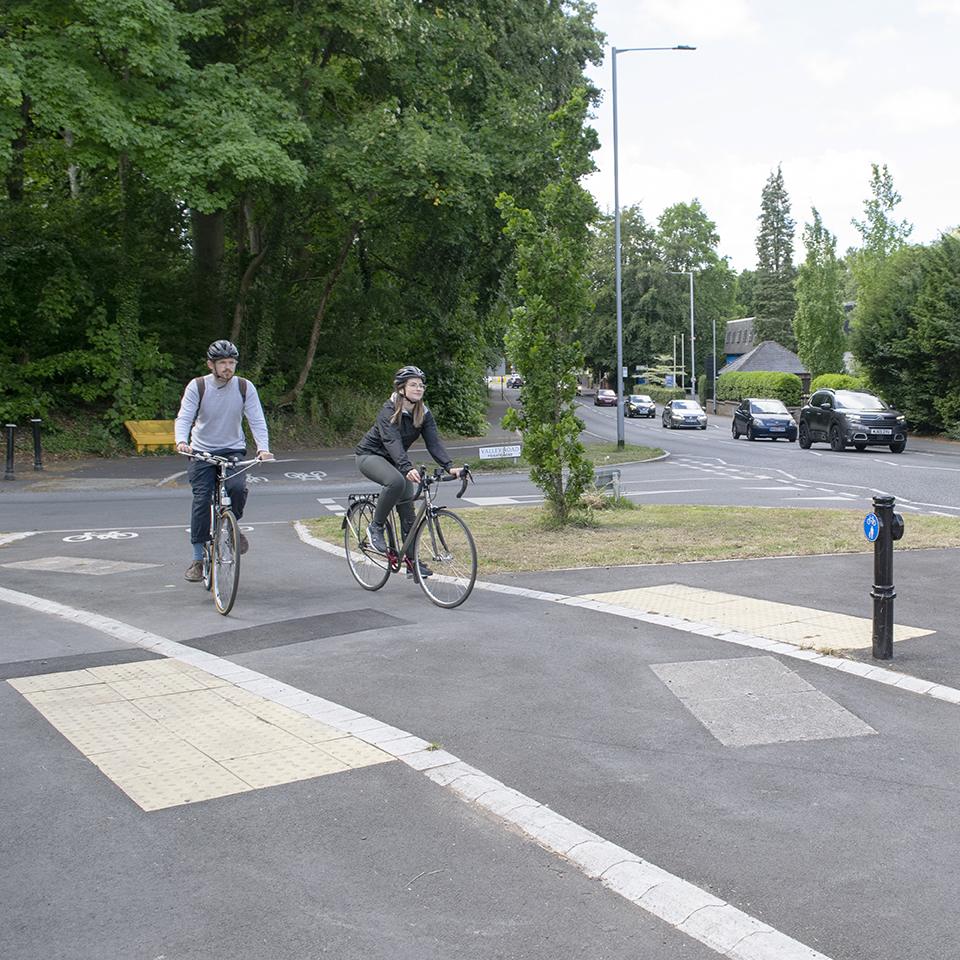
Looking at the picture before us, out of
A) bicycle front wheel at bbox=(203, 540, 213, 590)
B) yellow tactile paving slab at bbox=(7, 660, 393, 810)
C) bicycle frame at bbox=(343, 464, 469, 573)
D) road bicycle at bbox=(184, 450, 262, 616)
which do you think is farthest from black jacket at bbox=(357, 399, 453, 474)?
yellow tactile paving slab at bbox=(7, 660, 393, 810)

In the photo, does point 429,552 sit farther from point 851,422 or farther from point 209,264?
point 851,422

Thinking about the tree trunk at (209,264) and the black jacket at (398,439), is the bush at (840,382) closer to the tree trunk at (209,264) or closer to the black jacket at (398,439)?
the tree trunk at (209,264)

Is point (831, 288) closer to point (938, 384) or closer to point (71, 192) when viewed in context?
point (938, 384)

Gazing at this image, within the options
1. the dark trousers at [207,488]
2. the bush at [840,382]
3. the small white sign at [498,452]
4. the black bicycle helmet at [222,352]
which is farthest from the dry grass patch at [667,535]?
the bush at [840,382]

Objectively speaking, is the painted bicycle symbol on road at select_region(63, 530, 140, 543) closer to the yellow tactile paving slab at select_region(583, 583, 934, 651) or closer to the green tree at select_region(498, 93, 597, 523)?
the green tree at select_region(498, 93, 597, 523)

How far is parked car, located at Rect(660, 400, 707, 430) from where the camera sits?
50.2m

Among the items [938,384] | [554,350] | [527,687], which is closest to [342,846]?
[527,687]

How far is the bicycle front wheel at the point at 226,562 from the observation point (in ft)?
23.5

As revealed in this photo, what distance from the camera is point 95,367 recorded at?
24.1m

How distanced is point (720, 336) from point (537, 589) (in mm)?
107110

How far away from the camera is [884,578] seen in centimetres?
577

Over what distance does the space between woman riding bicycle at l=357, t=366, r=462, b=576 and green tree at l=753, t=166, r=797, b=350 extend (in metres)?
98.2

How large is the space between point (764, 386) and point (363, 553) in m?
56.0

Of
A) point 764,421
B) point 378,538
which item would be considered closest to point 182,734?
point 378,538
